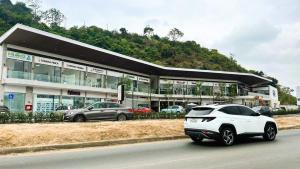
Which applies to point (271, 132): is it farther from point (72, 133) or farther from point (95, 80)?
point (95, 80)

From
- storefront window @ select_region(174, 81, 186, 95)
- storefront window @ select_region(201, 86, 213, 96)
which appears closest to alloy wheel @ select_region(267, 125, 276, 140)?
storefront window @ select_region(174, 81, 186, 95)

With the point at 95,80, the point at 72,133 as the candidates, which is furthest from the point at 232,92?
the point at 72,133

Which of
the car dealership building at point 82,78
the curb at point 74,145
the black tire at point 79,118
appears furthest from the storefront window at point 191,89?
the curb at point 74,145

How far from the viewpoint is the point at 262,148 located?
12.6m

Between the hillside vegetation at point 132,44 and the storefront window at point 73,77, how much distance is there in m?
39.2

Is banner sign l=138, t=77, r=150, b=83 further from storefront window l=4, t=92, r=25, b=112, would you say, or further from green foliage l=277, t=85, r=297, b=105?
green foliage l=277, t=85, r=297, b=105

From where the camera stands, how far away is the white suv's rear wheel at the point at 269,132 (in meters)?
15.1

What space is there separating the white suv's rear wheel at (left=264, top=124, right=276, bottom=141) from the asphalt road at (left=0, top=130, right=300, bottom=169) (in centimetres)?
167

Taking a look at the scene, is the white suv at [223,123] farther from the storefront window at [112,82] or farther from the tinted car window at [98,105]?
the storefront window at [112,82]

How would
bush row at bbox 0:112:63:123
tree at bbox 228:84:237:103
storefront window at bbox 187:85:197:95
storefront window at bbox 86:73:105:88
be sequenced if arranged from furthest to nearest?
1. tree at bbox 228:84:237:103
2. storefront window at bbox 187:85:197:95
3. storefront window at bbox 86:73:105:88
4. bush row at bbox 0:112:63:123

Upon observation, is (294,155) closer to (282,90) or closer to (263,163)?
(263,163)

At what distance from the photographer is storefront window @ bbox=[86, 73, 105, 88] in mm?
48500

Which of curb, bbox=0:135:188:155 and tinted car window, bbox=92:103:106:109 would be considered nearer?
curb, bbox=0:135:188:155

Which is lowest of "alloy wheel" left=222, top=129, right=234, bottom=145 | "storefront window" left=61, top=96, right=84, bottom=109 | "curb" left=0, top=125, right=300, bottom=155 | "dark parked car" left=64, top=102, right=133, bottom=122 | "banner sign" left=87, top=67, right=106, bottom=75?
"curb" left=0, top=125, right=300, bottom=155
